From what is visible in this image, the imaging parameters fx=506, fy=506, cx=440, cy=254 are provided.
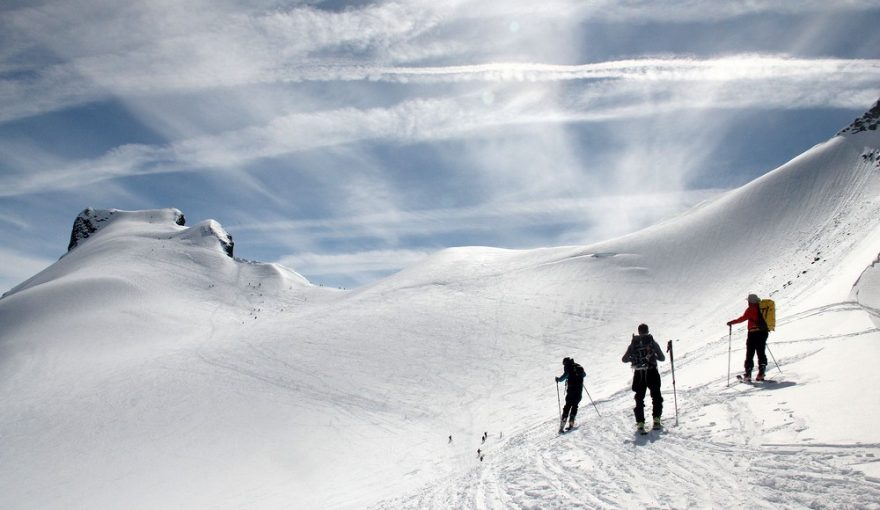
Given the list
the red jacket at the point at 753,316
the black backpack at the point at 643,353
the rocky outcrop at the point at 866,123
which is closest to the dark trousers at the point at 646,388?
the black backpack at the point at 643,353

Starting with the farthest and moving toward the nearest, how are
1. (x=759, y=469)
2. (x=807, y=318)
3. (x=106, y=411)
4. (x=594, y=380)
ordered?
(x=106, y=411) < (x=594, y=380) < (x=807, y=318) < (x=759, y=469)

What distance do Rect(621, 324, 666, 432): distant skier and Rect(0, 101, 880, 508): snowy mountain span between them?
602mm

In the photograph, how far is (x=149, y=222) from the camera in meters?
94.7

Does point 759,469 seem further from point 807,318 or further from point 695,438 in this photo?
point 807,318

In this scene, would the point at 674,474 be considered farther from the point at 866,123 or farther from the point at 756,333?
the point at 866,123

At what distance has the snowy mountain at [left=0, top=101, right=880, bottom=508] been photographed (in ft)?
25.8

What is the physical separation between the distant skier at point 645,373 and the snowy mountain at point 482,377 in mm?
602

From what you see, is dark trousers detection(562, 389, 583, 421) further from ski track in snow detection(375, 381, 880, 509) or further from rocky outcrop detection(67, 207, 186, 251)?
rocky outcrop detection(67, 207, 186, 251)

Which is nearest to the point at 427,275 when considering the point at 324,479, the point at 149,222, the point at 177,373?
the point at 177,373

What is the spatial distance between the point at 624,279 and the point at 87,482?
37719 millimetres

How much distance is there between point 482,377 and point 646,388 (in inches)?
823

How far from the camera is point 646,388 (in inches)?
385

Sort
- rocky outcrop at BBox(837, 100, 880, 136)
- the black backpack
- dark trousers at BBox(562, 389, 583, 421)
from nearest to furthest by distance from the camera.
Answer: the black backpack < dark trousers at BBox(562, 389, 583, 421) < rocky outcrop at BBox(837, 100, 880, 136)

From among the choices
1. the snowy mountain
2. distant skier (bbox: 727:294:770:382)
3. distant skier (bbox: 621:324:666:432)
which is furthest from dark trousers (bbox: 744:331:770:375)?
distant skier (bbox: 621:324:666:432)
